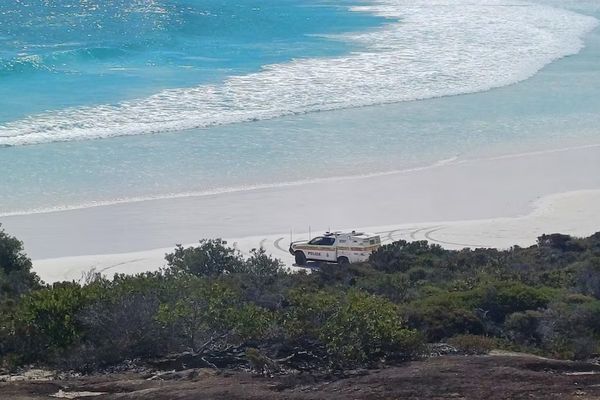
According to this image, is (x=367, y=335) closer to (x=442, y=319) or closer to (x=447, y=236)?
(x=442, y=319)

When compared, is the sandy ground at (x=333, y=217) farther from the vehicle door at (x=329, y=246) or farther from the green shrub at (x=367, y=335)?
the green shrub at (x=367, y=335)

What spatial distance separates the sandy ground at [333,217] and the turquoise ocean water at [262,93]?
1441 mm

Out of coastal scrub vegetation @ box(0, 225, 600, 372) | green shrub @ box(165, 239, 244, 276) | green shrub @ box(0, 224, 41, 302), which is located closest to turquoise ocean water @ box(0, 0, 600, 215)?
green shrub @ box(0, 224, 41, 302)

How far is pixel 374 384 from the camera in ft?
40.5

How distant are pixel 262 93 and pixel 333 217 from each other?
19.4 meters

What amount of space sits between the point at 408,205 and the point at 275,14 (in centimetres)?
4810

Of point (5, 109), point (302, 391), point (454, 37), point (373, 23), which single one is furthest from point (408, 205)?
point (373, 23)

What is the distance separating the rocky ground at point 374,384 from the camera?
12.0 metres

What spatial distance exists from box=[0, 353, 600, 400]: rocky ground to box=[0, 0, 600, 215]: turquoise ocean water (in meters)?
15.9

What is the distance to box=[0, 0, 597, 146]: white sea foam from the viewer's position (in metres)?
40.6

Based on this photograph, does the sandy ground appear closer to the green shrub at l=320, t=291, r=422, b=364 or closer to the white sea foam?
the green shrub at l=320, t=291, r=422, b=364

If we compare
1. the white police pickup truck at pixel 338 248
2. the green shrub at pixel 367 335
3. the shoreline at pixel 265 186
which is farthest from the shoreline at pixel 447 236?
the green shrub at pixel 367 335

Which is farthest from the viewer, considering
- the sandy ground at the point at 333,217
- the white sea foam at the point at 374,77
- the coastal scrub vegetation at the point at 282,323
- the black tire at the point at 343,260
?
the white sea foam at the point at 374,77

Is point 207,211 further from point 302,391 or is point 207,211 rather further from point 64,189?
point 302,391
